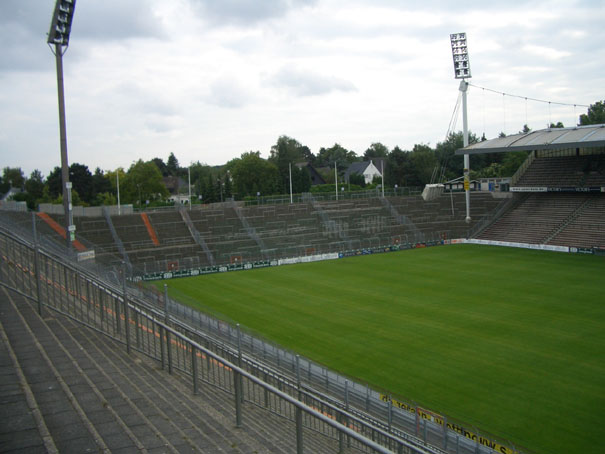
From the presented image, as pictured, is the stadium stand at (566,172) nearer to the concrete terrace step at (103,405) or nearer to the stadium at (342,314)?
the stadium at (342,314)

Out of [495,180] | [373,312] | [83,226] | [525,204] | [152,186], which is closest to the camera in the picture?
[373,312]

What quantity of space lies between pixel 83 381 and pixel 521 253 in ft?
143

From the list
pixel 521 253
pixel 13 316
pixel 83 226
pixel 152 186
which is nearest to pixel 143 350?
pixel 13 316

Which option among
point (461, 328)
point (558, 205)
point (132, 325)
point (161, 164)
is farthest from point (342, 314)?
point (161, 164)

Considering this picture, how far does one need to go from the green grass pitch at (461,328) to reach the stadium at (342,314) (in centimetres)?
12

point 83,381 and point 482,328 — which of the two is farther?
point 482,328

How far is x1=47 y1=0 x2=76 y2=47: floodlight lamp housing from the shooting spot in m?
22.7

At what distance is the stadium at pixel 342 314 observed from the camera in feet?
28.5

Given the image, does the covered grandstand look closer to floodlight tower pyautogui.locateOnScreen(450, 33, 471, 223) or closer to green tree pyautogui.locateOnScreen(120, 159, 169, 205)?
floodlight tower pyautogui.locateOnScreen(450, 33, 471, 223)

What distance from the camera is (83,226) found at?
42.9 meters

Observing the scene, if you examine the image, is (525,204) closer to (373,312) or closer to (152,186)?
(373,312)

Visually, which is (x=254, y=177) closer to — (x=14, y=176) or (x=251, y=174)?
(x=251, y=174)

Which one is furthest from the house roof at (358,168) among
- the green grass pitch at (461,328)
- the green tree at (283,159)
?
the green grass pitch at (461,328)

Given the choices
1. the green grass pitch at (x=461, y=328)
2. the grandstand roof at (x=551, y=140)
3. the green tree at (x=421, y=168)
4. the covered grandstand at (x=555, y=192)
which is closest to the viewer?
the green grass pitch at (x=461, y=328)
